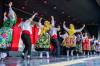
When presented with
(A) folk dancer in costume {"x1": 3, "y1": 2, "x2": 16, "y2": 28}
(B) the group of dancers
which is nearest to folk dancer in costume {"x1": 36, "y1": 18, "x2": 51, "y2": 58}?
(B) the group of dancers

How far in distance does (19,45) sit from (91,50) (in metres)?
6.58

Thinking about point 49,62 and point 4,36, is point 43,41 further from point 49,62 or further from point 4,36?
point 49,62

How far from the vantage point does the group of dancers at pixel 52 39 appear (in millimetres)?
10891

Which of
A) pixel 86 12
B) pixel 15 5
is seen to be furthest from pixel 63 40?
pixel 86 12

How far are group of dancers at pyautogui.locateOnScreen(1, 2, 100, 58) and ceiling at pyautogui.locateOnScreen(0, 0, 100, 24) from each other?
0.87 metres

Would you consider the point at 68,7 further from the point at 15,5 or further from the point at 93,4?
the point at 15,5

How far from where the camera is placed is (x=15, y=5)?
54.3ft

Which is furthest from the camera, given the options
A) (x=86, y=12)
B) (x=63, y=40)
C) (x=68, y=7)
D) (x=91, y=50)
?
(x=86, y=12)

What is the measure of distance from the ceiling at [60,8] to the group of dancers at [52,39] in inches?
34.3

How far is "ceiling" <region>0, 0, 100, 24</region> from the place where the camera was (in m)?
17.0

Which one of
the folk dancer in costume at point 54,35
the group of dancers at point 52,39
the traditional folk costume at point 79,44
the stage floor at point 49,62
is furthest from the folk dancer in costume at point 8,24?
the traditional folk costume at point 79,44

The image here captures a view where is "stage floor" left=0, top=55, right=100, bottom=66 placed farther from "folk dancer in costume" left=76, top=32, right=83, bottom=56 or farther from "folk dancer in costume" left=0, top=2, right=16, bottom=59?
"folk dancer in costume" left=76, top=32, right=83, bottom=56

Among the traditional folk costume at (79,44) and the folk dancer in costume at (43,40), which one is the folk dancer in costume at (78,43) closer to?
the traditional folk costume at (79,44)

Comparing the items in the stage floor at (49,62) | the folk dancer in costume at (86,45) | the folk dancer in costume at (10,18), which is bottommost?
the stage floor at (49,62)
